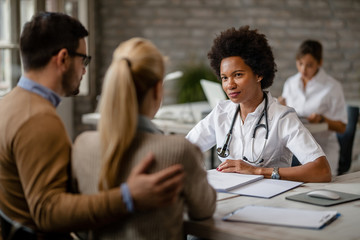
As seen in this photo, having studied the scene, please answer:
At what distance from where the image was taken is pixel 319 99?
3.88 m

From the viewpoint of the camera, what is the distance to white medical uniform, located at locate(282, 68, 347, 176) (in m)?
3.77

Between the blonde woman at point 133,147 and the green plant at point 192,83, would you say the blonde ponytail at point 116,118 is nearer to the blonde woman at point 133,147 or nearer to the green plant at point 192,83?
the blonde woman at point 133,147

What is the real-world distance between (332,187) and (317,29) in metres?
4.13

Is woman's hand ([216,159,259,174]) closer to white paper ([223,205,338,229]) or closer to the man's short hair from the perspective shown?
white paper ([223,205,338,229])

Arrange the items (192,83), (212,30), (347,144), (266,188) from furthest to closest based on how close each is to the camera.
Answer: (212,30)
(192,83)
(347,144)
(266,188)

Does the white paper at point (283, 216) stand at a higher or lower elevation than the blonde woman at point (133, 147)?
lower

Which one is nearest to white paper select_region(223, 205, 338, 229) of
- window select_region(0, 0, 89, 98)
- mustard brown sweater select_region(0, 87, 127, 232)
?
mustard brown sweater select_region(0, 87, 127, 232)

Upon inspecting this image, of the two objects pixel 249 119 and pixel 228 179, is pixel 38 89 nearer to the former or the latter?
pixel 228 179

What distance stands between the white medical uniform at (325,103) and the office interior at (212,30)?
162 cm

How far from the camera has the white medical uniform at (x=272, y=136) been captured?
2.01 metres

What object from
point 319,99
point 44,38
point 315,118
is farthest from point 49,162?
point 319,99

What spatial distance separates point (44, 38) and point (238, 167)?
1001mm

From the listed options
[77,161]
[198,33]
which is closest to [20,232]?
[77,161]

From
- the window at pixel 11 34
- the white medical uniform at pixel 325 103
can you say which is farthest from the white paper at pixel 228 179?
the window at pixel 11 34
